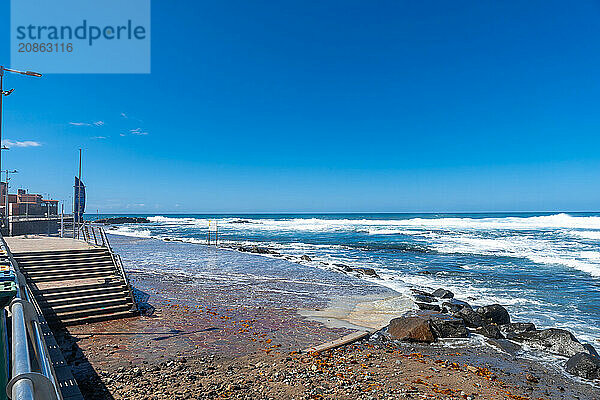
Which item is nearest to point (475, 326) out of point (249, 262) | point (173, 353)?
point (173, 353)

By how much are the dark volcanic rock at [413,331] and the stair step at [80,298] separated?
9.41 m

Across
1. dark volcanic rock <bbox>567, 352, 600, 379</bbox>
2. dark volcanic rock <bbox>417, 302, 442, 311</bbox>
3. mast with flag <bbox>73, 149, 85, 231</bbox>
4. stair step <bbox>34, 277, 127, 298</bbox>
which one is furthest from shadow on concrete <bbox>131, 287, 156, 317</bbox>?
dark volcanic rock <bbox>567, 352, 600, 379</bbox>

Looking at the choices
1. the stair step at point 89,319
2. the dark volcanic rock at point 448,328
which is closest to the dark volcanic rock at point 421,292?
the dark volcanic rock at point 448,328

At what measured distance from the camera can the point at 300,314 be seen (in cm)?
1377

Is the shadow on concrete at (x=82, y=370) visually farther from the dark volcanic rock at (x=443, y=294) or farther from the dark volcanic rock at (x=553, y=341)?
the dark volcanic rock at (x=443, y=294)

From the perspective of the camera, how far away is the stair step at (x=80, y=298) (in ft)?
38.2

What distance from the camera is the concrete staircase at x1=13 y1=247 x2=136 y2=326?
Answer: 11656 millimetres

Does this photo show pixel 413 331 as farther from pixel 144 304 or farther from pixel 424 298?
pixel 144 304

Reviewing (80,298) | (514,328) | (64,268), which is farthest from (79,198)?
(514,328)

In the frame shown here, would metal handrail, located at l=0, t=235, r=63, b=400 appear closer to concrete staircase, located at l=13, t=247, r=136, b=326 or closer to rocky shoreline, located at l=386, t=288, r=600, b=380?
rocky shoreline, located at l=386, t=288, r=600, b=380

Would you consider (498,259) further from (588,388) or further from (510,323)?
(588,388)

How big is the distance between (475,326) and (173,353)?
33.1 ft

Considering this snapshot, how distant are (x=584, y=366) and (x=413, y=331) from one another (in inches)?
167

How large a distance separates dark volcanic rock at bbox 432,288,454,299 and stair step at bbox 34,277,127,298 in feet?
44.9
